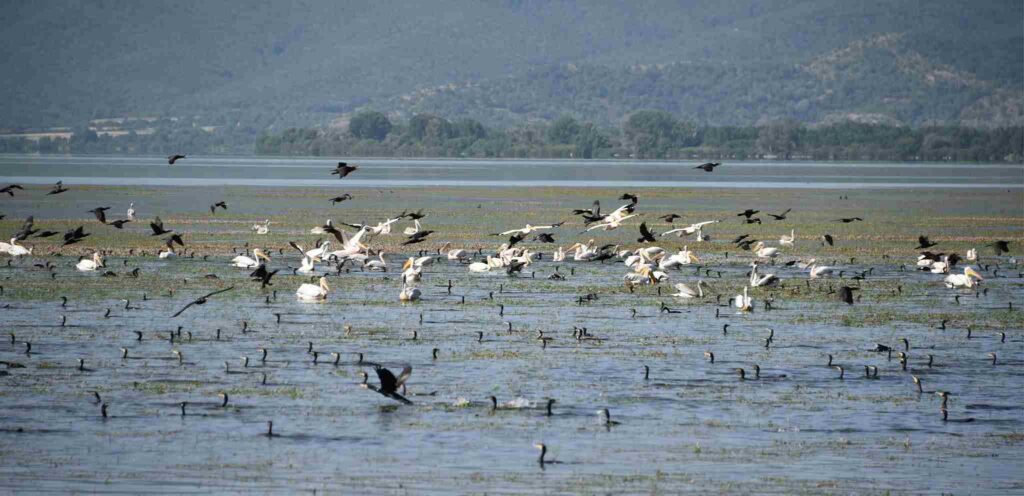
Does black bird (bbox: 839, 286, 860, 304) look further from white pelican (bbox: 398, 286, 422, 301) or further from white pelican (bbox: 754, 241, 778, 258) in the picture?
white pelican (bbox: 754, 241, 778, 258)

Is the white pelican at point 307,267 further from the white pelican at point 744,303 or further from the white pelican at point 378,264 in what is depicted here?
the white pelican at point 744,303

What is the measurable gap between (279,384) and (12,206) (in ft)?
113

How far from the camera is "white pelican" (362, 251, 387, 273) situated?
2870 cm

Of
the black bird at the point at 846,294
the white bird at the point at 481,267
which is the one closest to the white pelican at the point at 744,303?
the black bird at the point at 846,294

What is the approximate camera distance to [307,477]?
40.8 feet

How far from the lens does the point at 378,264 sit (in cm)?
2881

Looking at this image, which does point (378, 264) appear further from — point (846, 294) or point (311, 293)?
point (846, 294)

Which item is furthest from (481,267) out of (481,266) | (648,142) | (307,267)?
(648,142)

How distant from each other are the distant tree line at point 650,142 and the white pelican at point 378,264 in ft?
459

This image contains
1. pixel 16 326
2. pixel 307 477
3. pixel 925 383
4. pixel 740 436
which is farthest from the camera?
pixel 16 326

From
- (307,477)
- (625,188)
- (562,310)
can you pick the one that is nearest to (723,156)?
(625,188)

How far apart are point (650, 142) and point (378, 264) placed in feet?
499

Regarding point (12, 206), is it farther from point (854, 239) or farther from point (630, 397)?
point (630, 397)

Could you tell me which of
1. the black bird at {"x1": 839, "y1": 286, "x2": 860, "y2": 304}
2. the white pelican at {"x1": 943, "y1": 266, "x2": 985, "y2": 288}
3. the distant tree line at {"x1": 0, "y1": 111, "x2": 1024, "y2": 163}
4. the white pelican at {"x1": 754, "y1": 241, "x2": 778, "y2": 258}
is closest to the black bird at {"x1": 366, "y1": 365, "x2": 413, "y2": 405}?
the black bird at {"x1": 839, "y1": 286, "x2": 860, "y2": 304}
